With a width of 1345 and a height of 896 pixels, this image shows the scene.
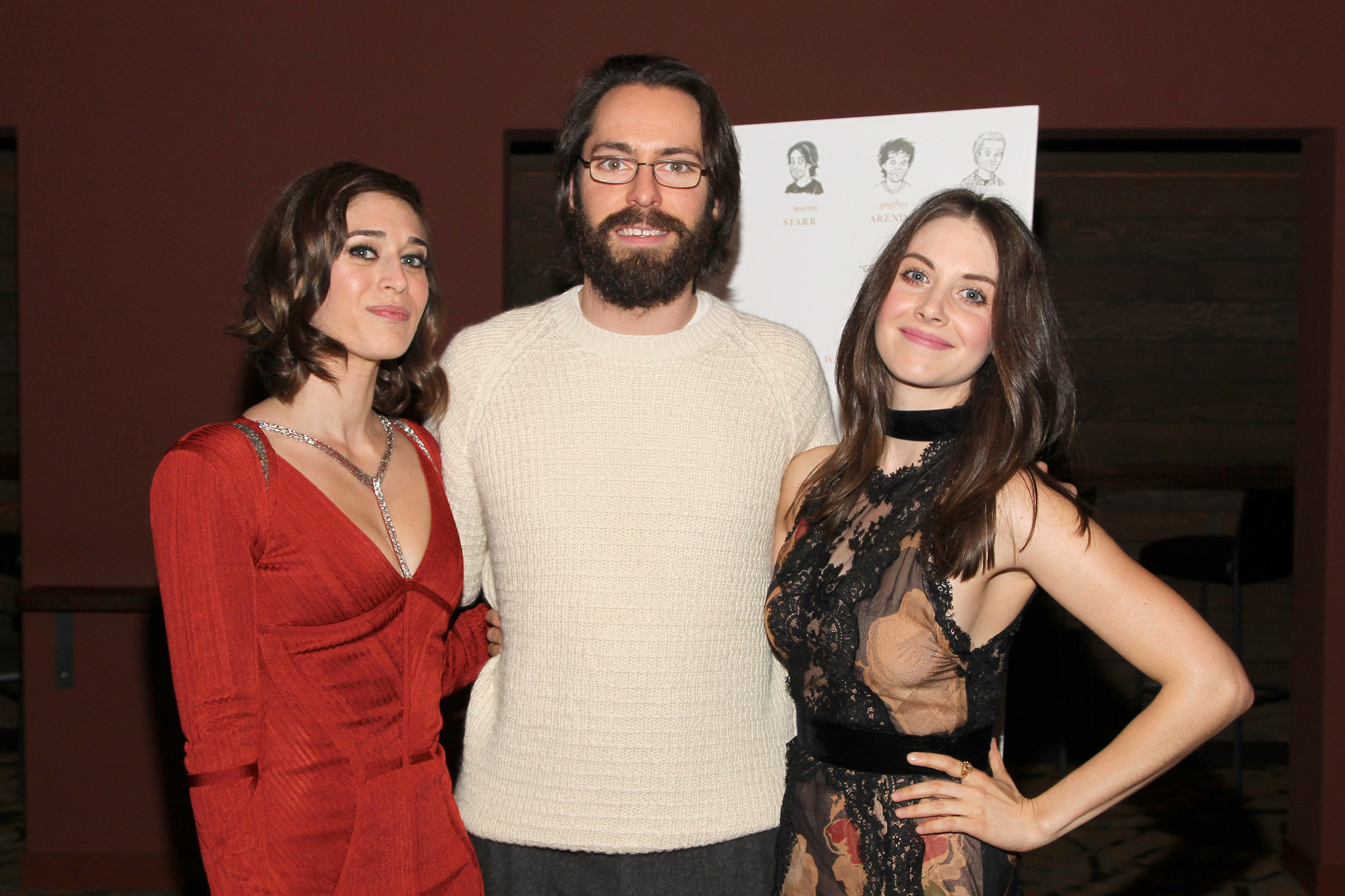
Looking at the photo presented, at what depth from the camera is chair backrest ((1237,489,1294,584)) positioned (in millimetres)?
4297

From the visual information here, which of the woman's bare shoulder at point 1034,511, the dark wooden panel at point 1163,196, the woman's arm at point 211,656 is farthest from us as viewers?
the dark wooden panel at point 1163,196

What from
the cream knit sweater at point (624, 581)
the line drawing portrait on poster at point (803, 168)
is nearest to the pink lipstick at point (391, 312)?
the cream knit sweater at point (624, 581)

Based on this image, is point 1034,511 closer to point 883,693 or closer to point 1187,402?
point 883,693

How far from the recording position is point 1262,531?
432 centimetres

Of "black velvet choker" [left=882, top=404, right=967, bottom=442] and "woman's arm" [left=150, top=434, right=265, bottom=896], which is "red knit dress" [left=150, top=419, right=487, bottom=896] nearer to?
"woman's arm" [left=150, top=434, right=265, bottom=896]

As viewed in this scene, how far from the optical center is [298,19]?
3359mm

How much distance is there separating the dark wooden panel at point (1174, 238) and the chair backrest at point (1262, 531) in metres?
1.61

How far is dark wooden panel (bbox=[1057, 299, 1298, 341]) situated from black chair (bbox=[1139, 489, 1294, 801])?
1.29 m

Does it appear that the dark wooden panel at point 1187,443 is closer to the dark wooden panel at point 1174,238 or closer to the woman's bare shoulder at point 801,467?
the dark wooden panel at point 1174,238

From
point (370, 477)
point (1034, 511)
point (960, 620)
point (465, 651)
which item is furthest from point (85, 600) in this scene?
point (1034, 511)

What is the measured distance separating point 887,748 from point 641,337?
32.3 inches

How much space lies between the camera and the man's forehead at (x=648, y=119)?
1942 millimetres

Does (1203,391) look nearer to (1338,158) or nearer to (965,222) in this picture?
(1338,158)

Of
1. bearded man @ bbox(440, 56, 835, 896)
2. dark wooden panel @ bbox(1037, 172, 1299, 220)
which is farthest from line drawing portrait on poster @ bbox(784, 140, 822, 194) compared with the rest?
dark wooden panel @ bbox(1037, 172, 1299, 220)
